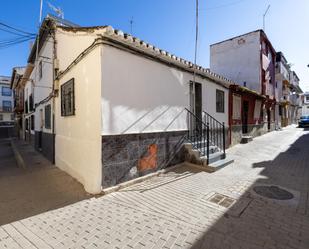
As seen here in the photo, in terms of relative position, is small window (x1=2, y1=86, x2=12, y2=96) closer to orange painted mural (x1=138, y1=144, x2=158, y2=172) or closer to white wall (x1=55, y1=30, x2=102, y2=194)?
white wall (x1=55, y1=30, x2=102, y2=194)

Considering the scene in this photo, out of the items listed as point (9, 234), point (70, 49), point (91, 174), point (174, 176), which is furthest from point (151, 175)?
point (70, 49)

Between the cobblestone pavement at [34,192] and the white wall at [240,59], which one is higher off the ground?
the white wall at [240,59]

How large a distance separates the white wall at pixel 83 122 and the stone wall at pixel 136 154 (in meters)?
0.23

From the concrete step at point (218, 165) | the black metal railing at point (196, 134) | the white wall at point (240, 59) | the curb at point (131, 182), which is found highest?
the white wall at point (240, 59)

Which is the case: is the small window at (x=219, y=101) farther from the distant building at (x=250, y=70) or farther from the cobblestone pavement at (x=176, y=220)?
the cobblestone pavement at (x=176, y=220)

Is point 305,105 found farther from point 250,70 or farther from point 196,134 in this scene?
point 196,134

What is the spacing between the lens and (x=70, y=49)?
6184 mm

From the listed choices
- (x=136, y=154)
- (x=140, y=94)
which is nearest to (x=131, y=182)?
(x=136, y=154)

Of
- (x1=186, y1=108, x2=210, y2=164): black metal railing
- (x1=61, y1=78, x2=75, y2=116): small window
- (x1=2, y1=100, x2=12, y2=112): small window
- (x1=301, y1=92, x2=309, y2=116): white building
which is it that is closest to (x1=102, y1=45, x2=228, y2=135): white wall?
(x1=186, y1=108, x2=210, y2=164): black metal railing

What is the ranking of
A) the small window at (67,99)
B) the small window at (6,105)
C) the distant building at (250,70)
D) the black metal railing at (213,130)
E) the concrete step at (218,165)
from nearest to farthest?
1. the small window at (67,99)
2. the concrete step at (218,165)
3. the black metal railing at (213,130)
4. the distant building at (250,70)
5. the small window at (6,105)

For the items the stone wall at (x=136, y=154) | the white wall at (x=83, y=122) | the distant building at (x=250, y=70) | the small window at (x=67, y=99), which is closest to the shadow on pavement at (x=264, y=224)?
the stone wall at (x=136, y=154)

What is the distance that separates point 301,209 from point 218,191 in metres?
1.51

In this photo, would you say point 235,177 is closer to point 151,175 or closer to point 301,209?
point 301,209

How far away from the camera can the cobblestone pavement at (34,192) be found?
147 inches
